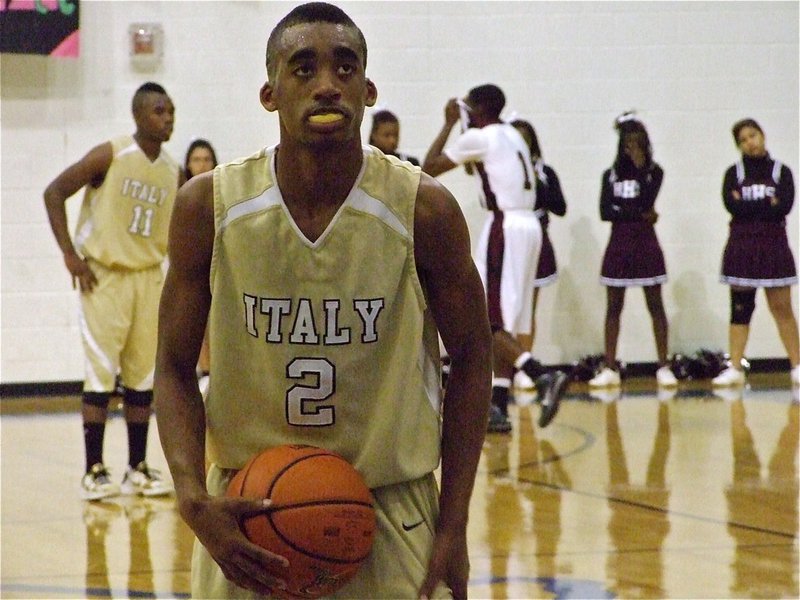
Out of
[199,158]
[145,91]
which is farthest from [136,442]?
[199,158]

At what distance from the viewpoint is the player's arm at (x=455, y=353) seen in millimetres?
2354

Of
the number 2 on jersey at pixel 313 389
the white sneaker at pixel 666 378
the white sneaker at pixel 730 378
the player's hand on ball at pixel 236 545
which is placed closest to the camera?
the player's hand on ball at pixel 236 545

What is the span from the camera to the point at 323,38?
224 cm

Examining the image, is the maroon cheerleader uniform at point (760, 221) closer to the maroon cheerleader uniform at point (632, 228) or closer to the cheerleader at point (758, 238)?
the cheerleader at point (758, 238)

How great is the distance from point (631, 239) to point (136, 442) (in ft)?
16.3

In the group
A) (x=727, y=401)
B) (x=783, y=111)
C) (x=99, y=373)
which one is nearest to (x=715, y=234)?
(x=783, y=111)

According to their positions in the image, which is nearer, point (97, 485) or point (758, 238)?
point (97, 485)

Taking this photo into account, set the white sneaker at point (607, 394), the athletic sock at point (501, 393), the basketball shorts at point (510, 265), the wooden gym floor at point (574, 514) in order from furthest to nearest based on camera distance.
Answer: the white sneaker at point (607, 394), the basketball shorts at point (510, 265), the athletic sock at point (501, 393), the wooden gym floor at point (574, 514)

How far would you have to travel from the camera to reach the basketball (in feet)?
7.39

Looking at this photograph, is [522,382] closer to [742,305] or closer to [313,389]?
[742,305]

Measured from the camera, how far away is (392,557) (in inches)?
93.7

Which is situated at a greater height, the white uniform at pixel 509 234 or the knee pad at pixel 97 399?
the white uniform at pixel 509 234

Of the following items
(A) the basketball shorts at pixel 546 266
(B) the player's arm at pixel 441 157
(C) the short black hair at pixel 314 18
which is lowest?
(A) the basketball shorts at pixel 546 266

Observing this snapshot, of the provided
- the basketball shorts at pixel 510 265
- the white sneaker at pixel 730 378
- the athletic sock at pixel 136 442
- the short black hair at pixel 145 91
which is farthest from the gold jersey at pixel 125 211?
the white sneaker at pixel 730 378
